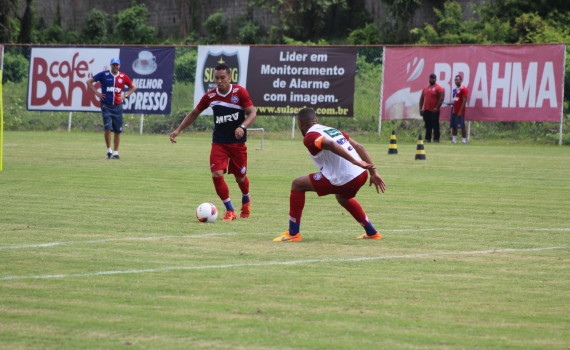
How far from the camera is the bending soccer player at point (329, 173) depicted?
9969 millimetres

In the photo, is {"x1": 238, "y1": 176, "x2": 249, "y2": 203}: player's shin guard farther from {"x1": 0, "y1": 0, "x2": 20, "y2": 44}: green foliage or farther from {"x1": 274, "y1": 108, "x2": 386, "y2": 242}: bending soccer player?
{"x1": 0, "y1": 0, "x2": 20, "y2": 44}: green foliage

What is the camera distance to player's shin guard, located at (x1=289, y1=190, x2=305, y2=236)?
10289mm

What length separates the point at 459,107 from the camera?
32.0m

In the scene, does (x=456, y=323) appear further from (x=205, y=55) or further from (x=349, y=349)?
(x=205, y=55)

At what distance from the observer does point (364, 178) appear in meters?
10.2

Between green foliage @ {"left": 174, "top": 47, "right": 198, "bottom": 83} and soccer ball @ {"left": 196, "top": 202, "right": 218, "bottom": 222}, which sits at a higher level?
green foliage @ {"left": 174, "top": 47, "right": 198, "bottom": 83}

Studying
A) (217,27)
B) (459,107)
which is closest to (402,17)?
(217,27)

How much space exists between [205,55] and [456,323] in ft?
101

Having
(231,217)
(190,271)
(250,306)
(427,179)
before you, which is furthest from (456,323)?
(427,179)

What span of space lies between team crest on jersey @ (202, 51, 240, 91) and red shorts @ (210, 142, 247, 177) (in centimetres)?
2262

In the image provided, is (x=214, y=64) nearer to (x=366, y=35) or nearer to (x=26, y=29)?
(x=366, y=35)

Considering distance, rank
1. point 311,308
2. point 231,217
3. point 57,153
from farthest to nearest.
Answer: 1. point 57,153
2. point 231,217
3. point 311,308

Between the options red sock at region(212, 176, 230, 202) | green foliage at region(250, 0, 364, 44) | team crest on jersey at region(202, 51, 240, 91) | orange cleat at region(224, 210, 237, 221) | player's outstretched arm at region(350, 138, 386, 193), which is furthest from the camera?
green foliage at region(250, 0, 364, 44)

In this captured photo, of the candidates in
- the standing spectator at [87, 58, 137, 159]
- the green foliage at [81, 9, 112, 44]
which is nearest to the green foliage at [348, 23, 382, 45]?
the green foliage at [81, 9, 112, 44]
